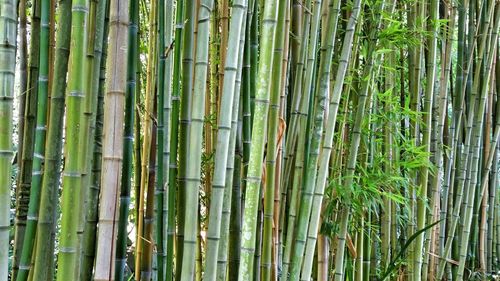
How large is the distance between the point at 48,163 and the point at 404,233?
6.87 feet

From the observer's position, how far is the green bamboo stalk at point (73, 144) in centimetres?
92

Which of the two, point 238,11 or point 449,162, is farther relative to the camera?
point 449,162

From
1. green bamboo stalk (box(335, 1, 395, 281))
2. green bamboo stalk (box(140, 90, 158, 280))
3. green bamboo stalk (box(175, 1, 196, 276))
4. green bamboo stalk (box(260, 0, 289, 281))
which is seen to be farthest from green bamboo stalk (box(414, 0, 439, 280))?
green bamboo stalk (box(175, 1, 196, 276))

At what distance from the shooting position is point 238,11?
3.68ft

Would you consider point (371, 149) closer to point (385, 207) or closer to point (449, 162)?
point (385, 207)

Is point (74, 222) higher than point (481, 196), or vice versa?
point (481, 196)

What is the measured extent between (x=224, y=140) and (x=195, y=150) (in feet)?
0.21

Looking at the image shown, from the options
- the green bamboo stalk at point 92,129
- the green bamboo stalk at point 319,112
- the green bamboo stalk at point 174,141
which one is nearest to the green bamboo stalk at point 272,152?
the green bamboo stalk at point 319,112

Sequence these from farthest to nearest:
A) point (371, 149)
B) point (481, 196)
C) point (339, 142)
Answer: point (481, 196), point (371, 149), point (339, 142)

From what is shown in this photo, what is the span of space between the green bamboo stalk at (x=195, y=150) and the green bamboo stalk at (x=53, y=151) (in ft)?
0.75

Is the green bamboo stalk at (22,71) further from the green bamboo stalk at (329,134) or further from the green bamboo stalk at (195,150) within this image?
the green bamboo stalk at (329,134)

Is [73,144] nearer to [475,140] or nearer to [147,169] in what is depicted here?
[147,169]

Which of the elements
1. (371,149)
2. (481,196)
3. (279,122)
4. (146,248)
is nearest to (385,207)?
(371,149)

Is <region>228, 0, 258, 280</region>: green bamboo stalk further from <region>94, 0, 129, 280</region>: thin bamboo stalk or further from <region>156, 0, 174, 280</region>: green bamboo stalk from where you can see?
<region>94, 0, 129, 280</region>: thin bamboo stalk
